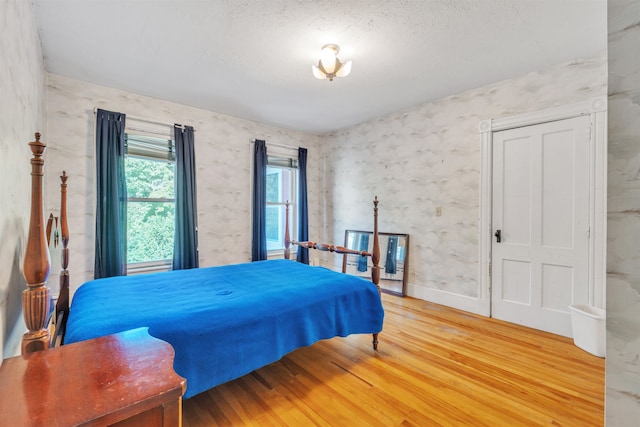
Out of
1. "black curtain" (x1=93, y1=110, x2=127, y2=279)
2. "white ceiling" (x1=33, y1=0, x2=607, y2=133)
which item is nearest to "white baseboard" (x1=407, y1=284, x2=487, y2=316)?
"white ceiling" (x1=33, y1=0, x2=607, y2=133)

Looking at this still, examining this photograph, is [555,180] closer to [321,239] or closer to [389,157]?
[389,157]

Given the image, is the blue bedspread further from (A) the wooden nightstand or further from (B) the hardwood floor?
(A) the wooden nightstand

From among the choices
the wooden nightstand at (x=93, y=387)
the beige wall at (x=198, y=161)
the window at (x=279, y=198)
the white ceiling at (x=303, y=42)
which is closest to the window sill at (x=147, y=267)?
the beige wall at (x=198, y=161)

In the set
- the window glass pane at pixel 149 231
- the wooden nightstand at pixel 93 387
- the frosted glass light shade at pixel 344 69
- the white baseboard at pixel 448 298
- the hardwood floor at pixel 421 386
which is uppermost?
the frosted glass light shade at pixel 344 69

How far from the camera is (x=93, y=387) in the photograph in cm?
78

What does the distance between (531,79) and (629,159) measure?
266cm

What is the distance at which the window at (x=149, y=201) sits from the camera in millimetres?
3375

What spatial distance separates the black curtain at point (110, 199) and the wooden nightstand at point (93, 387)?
2463 mm

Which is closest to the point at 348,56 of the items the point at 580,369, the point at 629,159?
the point at 629,159

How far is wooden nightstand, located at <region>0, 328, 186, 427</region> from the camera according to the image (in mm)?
683

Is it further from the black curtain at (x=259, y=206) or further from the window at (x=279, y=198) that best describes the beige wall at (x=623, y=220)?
the window at (x=279, y=198)

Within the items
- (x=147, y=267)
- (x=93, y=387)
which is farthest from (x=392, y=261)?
(x=93, y=387)

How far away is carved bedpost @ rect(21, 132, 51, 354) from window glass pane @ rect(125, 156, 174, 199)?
259cm

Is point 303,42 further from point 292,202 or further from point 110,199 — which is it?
point 292,202
